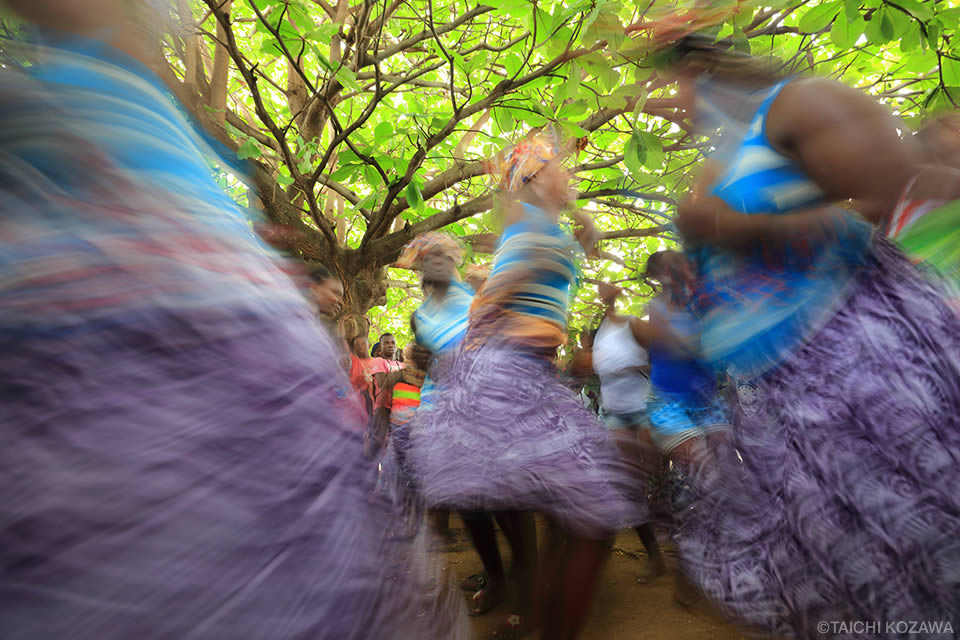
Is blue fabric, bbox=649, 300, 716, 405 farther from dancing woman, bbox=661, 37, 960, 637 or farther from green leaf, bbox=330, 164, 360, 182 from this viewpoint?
green leaf, bbox=330, 164, 360, 182

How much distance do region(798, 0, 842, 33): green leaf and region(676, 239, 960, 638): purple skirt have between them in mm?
1806

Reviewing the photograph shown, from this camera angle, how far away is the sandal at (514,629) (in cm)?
227

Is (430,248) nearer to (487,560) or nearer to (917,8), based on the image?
(487,560)

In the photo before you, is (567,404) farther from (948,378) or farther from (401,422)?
(401,422)

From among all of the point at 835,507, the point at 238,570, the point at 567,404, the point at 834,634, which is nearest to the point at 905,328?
the point at 835,507

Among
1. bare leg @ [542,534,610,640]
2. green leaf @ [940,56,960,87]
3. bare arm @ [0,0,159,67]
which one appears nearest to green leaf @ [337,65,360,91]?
bare arm @ [0,0,159,67]

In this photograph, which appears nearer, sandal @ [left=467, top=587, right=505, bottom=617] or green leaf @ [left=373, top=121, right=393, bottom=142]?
sandal @ [left=467, top=587, right=505, bottom=617]

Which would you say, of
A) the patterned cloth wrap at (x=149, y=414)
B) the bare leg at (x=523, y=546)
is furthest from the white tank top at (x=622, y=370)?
the patterned cloth wrap at (x=149, y=414)

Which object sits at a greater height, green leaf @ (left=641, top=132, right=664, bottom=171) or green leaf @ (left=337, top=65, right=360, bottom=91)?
green leaf @ (left=337, top=65, right=360, bottom=91)

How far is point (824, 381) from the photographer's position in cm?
86

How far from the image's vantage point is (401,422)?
3.67 metres

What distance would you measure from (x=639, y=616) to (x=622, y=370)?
141 cm

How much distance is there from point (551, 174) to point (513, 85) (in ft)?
3.44

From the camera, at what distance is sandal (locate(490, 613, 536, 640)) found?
2.27m
